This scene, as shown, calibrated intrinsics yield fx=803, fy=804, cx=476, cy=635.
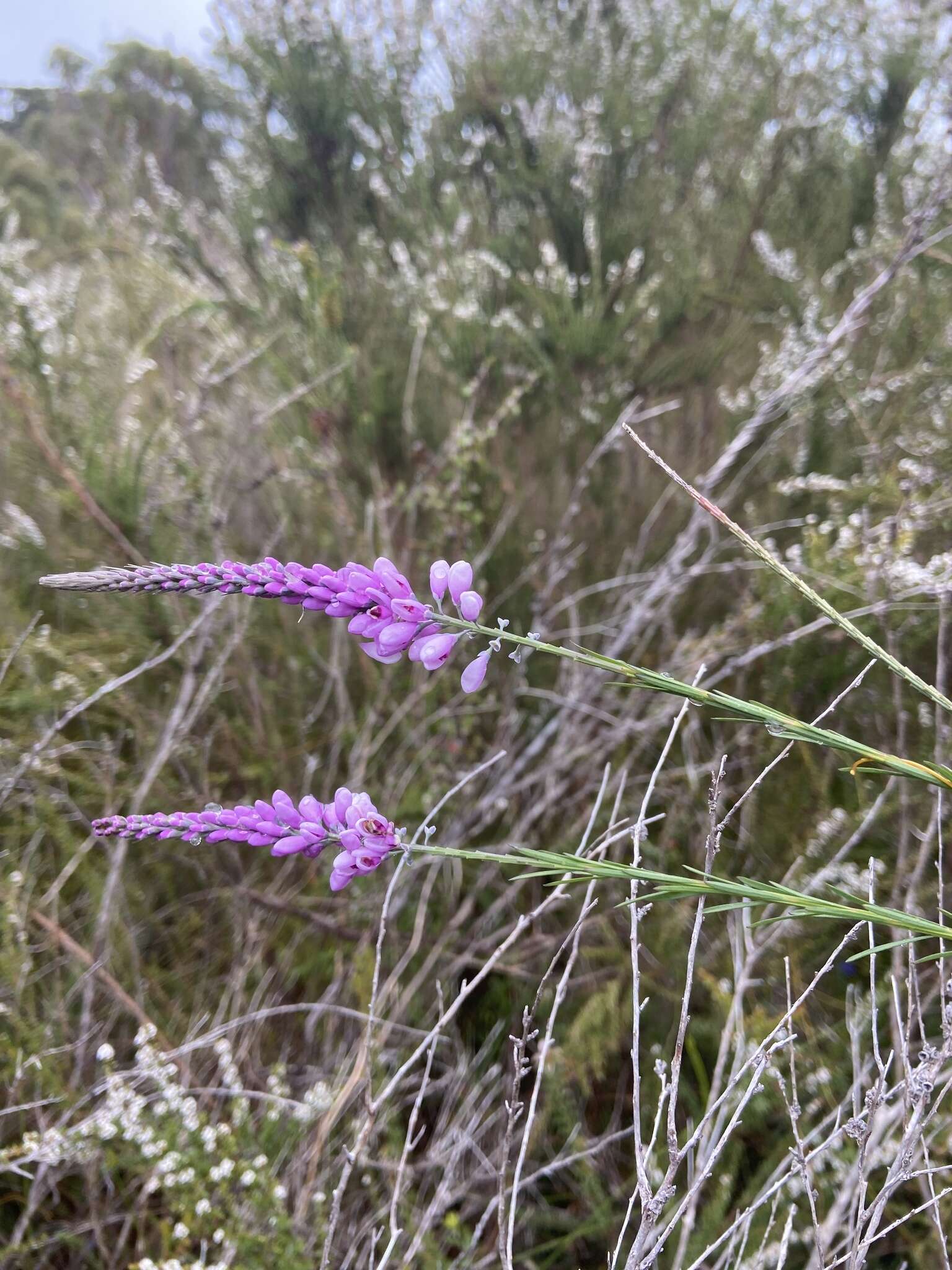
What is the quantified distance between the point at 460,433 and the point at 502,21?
325 cm

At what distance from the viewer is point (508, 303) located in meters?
3.04

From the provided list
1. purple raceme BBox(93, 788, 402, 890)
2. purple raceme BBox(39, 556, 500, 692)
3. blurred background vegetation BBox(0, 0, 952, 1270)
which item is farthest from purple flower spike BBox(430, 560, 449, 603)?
blurred background vegetation BBox(0, 0, 952, 1270)

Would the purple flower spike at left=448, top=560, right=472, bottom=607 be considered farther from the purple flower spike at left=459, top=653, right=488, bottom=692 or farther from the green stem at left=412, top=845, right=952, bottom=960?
the green stem at left=412, top=845, right=952, bottom=960

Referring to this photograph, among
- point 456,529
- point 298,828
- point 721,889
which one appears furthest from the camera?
point 456,529

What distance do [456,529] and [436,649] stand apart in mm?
1470

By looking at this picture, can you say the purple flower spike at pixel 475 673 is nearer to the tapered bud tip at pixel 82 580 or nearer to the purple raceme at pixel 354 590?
the purple raceme at pixel 354 590

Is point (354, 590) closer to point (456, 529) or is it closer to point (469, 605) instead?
point (469, 605)

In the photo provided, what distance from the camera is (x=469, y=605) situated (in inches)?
24.4

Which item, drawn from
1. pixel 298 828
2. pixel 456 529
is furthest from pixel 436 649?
pixel 456 529

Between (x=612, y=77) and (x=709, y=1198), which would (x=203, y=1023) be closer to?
(x=709, y=1198)

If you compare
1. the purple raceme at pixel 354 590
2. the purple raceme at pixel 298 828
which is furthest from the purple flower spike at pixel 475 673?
the purple raceme at pixel 298 828

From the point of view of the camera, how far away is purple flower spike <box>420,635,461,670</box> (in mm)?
606

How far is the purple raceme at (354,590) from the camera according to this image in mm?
569

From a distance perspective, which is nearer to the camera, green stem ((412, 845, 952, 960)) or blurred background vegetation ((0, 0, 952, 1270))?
green stem ((412, 845, 952, 960))
